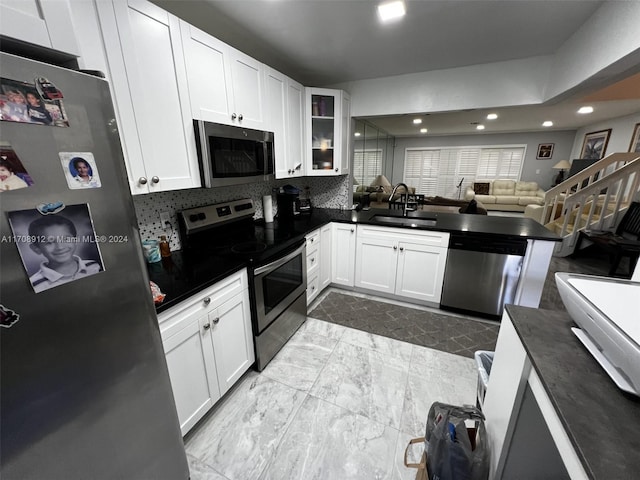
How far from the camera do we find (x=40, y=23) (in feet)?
2.17

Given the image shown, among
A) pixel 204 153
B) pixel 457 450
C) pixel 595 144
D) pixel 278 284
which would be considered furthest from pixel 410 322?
pixel 595 144

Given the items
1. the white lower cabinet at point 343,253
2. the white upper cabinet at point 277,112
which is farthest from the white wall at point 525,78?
the white lower cabinet at point 343,253

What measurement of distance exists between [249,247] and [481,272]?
2.10 m

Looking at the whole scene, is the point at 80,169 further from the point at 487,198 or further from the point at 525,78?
the point at 487,198

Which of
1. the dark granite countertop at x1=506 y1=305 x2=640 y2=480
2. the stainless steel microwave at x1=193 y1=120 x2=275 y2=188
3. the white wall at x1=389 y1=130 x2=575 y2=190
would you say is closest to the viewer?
the dark granite countertop at x1=506 y1=305 x2=640 y2=480

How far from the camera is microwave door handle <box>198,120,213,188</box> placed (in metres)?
1.54

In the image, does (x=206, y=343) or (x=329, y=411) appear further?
(x=329, y=411)

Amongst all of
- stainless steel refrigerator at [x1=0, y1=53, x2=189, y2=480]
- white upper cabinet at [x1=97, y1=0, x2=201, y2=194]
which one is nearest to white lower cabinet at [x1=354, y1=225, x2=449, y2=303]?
white upper cabinet at [x1=97, y1=0, x2=201, y2=194]

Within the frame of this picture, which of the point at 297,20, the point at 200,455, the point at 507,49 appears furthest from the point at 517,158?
the point at 200,455

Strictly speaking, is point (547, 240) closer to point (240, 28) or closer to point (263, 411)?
point (263, 411)

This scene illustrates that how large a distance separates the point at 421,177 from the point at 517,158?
2.84m

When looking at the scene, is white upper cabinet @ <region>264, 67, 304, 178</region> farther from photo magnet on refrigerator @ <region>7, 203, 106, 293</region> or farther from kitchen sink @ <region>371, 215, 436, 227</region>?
photo magnet on refrigerator @ <region>7, 203, 106, 293</region>

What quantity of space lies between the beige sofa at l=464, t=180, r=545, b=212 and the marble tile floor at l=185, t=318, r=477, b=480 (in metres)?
7.18

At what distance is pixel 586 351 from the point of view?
0.80 m
